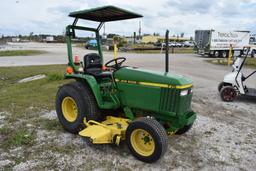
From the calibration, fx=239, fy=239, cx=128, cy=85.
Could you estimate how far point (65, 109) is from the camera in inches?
169

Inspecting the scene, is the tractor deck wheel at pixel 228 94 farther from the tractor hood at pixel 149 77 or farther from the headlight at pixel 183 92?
the headlight at pixel 183 92

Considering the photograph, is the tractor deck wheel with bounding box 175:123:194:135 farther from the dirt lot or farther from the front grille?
the front grille

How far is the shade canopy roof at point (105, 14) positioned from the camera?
367 centimetres

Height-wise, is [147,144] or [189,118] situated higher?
[189,118]

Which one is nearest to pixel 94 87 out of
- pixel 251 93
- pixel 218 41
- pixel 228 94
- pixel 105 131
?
pixel 105 131

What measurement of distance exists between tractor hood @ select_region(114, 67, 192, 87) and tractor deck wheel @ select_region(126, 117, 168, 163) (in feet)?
1.80

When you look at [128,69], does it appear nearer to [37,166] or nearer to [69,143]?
[69,143]

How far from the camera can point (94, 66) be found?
4.18 m

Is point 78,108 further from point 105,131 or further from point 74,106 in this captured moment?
point 105,131

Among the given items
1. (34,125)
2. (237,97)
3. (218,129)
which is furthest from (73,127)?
(237,97)

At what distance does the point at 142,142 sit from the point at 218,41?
828 inches

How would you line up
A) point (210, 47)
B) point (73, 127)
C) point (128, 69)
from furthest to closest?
1. point (210, 47)
2. point (73, 127)
3. point (128, 69)

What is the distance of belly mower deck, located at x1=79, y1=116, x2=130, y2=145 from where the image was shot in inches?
135

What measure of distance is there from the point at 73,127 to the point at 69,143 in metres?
0.33
